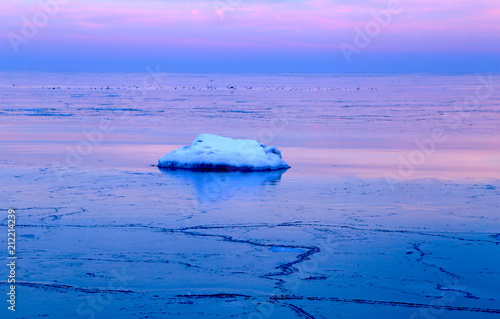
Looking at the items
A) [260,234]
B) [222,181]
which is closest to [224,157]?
[222,181]

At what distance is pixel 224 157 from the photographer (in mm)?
15625

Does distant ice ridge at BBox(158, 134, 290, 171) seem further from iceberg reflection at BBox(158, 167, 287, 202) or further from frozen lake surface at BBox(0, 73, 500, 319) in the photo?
frozen lake surface at BBox(0, 73, 500, 319)

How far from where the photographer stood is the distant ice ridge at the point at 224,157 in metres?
15.5

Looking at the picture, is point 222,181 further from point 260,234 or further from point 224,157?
point 260,234

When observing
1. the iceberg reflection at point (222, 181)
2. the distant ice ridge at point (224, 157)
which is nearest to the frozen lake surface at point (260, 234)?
the iceberg reflection at point (222, 181)

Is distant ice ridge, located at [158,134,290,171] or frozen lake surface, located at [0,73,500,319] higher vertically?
distant ice ridge, located at [158,134,290,171]

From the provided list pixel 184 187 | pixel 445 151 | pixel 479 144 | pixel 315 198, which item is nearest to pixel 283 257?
pixel 315 198

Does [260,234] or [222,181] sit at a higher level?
[222,181]

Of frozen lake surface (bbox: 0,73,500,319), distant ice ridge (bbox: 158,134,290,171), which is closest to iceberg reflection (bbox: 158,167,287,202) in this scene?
frozen lake surface (bbox: 0,73,500,319)

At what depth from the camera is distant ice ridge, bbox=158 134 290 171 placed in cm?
1554

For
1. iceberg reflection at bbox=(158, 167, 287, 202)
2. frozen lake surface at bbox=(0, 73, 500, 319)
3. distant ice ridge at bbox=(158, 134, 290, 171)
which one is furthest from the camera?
distant ice ridge at bbox=(158, 134, 290, 171)

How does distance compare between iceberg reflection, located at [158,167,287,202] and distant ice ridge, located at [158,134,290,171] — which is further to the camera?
distant ice ridge, located at [158,134,290,171]

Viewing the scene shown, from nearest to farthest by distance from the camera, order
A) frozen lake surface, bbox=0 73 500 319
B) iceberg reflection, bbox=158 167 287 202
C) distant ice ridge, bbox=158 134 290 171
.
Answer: frozen lake surface, bbox=0 73 500 319 < iceberg reflection, bbox=158 167 287 202 < distant ice ridge, bbox=158 134 290 171

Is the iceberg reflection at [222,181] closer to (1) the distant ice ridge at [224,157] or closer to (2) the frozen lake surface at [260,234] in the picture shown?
(2) the frozen lake surface at [260,234]
